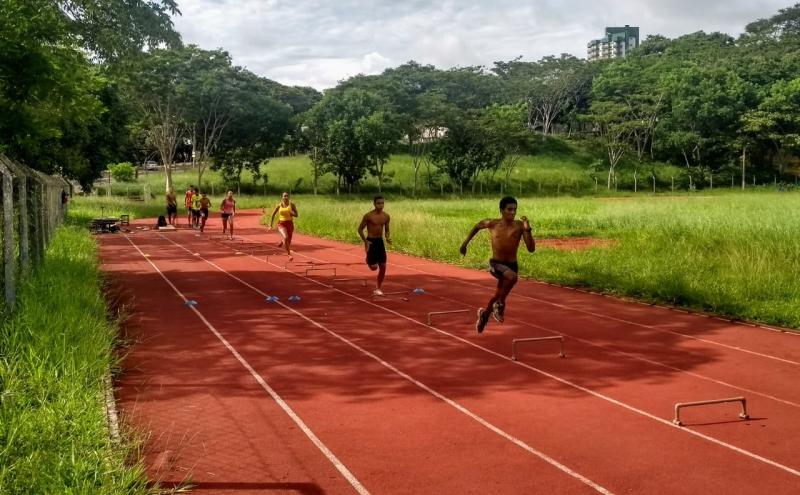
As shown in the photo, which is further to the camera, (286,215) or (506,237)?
(286,215)

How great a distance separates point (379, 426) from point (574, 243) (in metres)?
17.5

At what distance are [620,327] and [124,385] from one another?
692 centimetres

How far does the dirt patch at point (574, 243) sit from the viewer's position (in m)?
21.2

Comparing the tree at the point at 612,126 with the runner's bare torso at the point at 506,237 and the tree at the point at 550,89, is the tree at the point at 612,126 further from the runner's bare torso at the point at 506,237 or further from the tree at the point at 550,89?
the runner's bare torso at the point at 506,237

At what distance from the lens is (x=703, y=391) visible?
297 inches

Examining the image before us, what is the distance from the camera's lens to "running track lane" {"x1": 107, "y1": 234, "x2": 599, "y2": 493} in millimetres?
5246

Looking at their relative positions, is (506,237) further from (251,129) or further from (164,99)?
(251,129)

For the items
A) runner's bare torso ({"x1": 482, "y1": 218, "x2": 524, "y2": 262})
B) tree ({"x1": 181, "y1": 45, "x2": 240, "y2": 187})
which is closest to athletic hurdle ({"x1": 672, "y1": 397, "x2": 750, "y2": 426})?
runner's bare torso ({"x1": 482, "y1": 218, "x2": 524, "y2": 262})

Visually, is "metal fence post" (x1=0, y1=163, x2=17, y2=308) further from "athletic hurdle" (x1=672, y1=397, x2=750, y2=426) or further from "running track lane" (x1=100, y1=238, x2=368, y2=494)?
"athletic hurdle" (x1=672, y1=397, x2=750, y2=426)

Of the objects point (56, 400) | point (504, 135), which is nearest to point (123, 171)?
point (504, 135)

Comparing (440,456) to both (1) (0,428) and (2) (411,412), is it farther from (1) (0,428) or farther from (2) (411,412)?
(1) (0,428)

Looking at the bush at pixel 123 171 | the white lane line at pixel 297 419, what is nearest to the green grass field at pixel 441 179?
the bush at pixel 123 171

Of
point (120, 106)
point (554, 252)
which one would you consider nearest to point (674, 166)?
point (120, 106)

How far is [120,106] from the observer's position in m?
38.9
